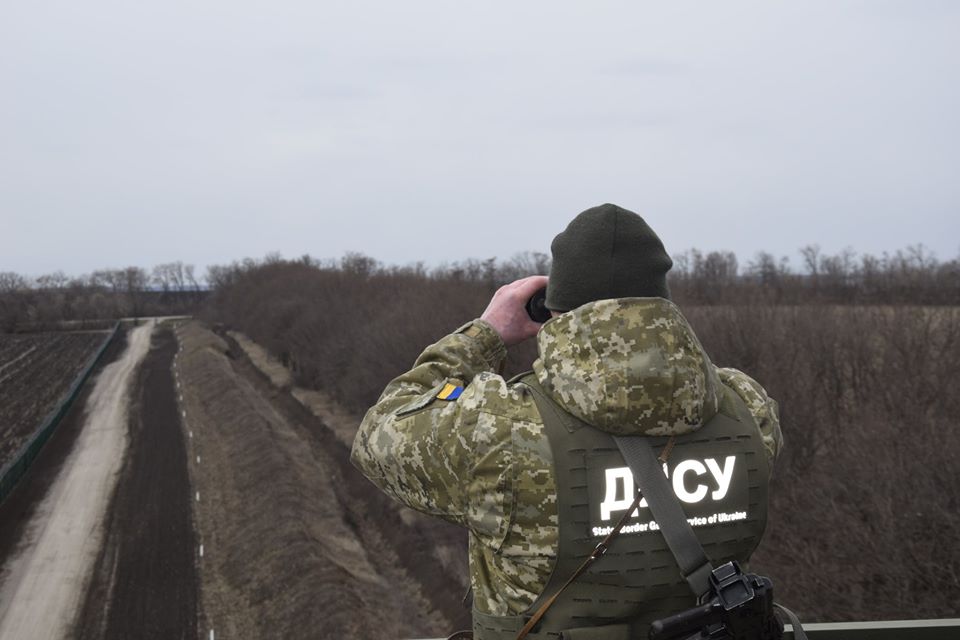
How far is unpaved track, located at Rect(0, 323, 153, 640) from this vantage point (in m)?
22.4

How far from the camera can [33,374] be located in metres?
68.7

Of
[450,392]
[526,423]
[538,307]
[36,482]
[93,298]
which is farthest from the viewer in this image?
[93,298]

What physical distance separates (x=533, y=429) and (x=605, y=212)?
0.57 meters

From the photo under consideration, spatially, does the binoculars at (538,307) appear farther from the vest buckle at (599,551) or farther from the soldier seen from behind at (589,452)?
the vest buckle at (599,551)

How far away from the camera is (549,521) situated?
2.01m

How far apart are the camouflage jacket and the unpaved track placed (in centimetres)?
2319

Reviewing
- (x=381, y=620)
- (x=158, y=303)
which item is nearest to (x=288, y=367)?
(x=381, y=620)

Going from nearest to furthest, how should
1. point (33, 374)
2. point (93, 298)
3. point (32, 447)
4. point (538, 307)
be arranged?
point (538, 307)
point (32, 447)
point (33, 374)
point (93, 298)

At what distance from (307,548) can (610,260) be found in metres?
23.8

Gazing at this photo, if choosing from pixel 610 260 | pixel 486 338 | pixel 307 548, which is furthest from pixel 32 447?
pixel 610 260

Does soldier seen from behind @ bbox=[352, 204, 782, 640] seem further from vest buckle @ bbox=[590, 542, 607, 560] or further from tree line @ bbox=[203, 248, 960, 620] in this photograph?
tree line @ bbox=[203, 248, 960, 620]

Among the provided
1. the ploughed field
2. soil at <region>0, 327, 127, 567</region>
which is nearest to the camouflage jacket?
soil at <region>0, 327, 127, 567</region>

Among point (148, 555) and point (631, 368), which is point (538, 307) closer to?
point (631, 368)

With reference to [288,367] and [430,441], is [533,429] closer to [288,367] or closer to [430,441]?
[430,441]
